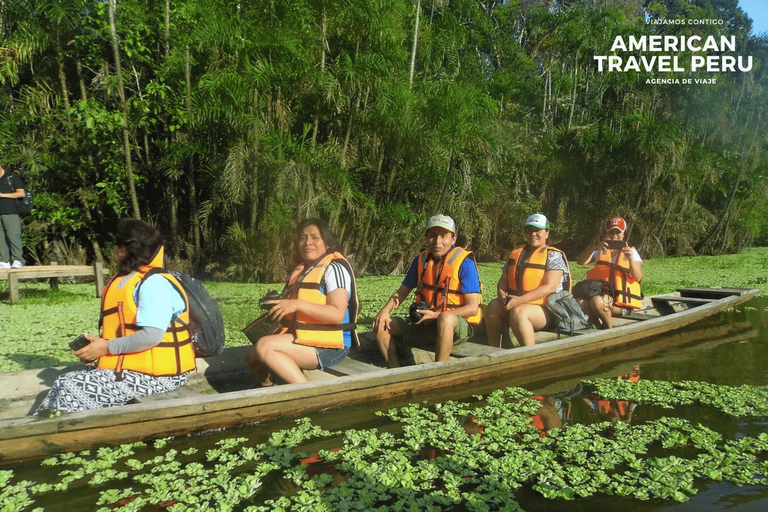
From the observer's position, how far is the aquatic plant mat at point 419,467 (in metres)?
2.57

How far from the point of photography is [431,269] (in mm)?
4227

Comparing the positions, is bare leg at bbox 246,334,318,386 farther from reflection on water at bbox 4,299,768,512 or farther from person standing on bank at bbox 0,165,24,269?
person standing on bank at bbox 0,165,24,269

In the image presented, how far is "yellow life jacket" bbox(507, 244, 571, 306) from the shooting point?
15.1 ft

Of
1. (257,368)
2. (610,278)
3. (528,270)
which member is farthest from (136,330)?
(610,278)

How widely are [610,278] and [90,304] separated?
5727 millimetres

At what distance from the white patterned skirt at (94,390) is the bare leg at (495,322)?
2586 mm

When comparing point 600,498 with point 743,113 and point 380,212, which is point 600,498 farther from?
point 743,113

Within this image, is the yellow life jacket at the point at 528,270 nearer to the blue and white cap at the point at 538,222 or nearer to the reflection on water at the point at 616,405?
the blue and white cap at the point at 538,222

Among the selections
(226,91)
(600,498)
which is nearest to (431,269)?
(600,498)

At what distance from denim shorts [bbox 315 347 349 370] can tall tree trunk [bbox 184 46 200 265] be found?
5.36 meters

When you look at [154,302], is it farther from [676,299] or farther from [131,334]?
[676,299]

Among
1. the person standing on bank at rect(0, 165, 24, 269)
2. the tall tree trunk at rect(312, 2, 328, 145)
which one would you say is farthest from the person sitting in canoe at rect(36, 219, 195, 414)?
the tall tree trunk at rect(312, 2, 328, 145)

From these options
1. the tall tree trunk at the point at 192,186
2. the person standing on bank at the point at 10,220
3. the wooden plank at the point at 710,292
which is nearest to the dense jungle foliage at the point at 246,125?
the tall tree trunk at the point at 192,186

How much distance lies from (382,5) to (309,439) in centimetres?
657
